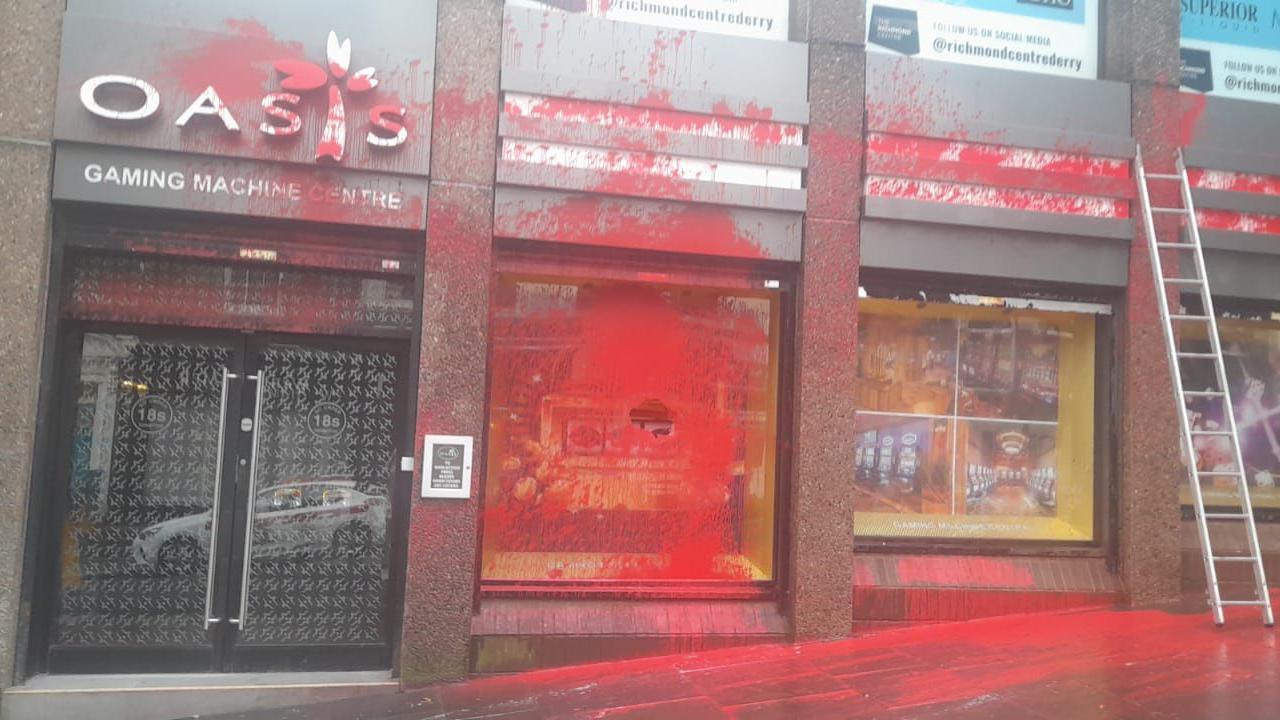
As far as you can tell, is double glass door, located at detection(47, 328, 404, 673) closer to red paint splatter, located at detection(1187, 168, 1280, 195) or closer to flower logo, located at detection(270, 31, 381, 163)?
flower logo, located at detection(270, 31, 381, 163)

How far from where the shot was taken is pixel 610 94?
6.20m

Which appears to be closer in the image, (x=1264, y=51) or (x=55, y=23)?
(x=55, y=23)

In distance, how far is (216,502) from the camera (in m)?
5.96

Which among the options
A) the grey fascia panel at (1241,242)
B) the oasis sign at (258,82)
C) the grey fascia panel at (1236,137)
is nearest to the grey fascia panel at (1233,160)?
the grey fascia panel at (1236,137)

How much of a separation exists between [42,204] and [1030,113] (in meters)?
6.78

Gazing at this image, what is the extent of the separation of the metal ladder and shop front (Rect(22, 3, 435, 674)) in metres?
5.26

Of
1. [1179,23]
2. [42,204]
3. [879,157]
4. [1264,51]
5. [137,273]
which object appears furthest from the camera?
[1264,51]

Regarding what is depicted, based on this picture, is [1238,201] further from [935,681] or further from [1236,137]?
[935,681]

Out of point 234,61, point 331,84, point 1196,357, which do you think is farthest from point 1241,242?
point 234,61

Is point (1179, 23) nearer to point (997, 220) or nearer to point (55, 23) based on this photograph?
point (997, 220)

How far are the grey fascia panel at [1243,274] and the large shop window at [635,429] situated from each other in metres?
3.40

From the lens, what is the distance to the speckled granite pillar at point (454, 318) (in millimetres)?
5828

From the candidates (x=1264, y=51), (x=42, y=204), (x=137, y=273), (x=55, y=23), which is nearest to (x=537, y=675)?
(x=137, y=273)

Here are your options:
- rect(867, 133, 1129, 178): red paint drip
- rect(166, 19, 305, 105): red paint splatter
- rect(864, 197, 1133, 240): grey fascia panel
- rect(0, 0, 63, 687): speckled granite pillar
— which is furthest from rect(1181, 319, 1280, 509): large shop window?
rect(0, 0, 63, 687): speckled granite pillar
